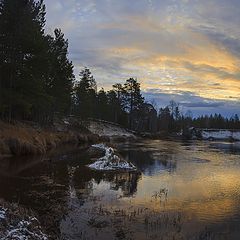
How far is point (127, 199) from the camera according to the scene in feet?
60.9

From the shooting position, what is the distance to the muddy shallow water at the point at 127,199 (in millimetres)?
13469

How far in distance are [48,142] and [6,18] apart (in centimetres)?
1368

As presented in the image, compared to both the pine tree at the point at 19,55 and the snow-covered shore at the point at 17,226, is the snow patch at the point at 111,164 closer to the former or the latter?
the pine tree at the point at 19,55

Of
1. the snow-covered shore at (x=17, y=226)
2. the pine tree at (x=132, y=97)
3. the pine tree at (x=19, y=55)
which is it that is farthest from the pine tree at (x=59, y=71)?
the pine tree at (x=132, y=97)

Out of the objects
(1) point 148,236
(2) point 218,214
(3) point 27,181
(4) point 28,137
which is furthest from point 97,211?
(4) point 28,137

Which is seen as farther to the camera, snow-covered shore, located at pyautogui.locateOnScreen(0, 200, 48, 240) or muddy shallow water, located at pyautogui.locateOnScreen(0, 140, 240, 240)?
muddy shallow water, located at pyautogui.locateOnScreen(0, 140, 240, 240)

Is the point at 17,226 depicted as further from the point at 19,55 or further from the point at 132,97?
the point at 132,97

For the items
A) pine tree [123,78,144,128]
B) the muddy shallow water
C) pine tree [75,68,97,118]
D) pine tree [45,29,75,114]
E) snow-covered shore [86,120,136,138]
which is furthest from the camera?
pine tree [123,78,144,128]

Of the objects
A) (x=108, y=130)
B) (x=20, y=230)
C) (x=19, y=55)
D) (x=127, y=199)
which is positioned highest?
(x=19, y=55)

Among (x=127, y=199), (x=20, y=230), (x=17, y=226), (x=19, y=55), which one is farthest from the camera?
(x=19, y=55)

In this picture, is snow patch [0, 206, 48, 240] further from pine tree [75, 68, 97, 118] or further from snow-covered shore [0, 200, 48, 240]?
pine tree [75, 68, 97, 118]

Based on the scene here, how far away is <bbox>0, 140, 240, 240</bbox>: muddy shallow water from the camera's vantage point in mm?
13469

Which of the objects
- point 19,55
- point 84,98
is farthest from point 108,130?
point 19,55

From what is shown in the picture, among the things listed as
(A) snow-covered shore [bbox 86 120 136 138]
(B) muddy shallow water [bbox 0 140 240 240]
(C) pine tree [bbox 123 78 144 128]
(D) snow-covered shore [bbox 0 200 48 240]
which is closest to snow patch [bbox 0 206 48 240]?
(D) snow-covered shore [bbox 0 200 48 240]
